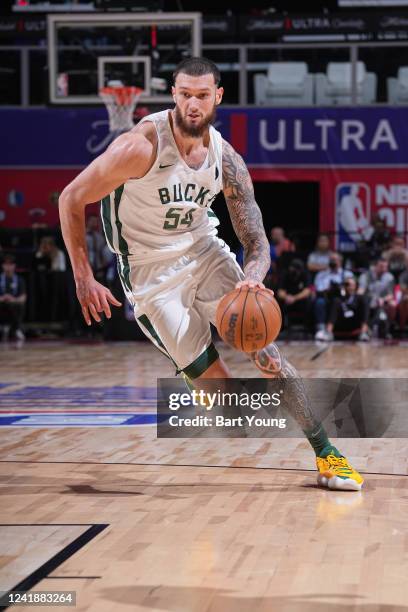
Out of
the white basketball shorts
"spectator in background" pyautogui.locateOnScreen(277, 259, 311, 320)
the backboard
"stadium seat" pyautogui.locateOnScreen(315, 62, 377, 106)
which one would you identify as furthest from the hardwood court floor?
"stadium seat" pyautogui.locateOnScreen(315, 62, 377, 106)

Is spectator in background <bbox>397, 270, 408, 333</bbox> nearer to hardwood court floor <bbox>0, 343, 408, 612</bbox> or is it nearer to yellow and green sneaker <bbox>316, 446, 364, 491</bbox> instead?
hardwood court floor <bbox>0, 343, 408, 612</bbox>

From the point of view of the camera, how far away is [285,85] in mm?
16797

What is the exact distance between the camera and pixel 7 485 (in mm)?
4809

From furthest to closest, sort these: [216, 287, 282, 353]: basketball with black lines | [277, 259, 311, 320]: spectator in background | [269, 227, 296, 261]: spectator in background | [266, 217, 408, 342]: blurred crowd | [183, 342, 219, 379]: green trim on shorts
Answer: [269, 227, 296, 261]: spectator in background, [277, 259, 311, 320]: spectator in background, [266, 217, 408, 342]: blurred crowd, [183, 342, 219, 379]: green trim on shorts, [216, 287, 282, 353]: basketball with black lines

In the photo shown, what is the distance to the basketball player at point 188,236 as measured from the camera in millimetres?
4754

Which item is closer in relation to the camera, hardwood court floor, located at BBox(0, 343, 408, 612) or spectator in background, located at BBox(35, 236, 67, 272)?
hardwood court floor, located at BBox(0, 343, 408, 612)

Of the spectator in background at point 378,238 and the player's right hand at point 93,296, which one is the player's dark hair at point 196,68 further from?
the spectator in background at point 378,238

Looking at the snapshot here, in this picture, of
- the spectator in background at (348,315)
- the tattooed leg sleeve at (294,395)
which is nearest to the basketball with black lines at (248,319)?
the tattooed leg sleeve at (294,395)

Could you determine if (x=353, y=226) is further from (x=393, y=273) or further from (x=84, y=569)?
(x=84, y=569)

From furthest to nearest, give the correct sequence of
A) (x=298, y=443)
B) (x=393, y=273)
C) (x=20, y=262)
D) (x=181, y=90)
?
1. (x=20, y=262)
2. (x=393, y=273)
3. (x=298, y=443)
4. (x=181, y=90)

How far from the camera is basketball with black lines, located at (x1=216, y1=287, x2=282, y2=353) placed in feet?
14.6

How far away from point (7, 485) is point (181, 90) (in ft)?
6.66

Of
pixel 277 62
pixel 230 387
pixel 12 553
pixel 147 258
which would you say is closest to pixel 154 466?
pixel 230 387

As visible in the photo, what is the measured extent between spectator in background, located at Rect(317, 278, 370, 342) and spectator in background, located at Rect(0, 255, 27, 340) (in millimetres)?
4400
